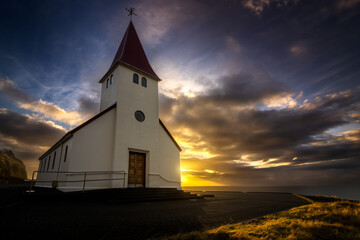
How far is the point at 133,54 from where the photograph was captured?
17.5 metres

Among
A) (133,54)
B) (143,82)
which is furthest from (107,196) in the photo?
(133,54)

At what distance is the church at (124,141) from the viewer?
12125mm

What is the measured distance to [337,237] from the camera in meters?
3.73

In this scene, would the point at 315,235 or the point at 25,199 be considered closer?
the point at 315,235

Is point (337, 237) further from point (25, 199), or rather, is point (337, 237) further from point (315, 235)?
point (25, 199)

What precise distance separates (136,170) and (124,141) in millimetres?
2463

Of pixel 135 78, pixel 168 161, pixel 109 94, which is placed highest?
pixel 135 78

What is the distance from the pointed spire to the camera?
54.1 ft

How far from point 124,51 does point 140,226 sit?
1570 cm

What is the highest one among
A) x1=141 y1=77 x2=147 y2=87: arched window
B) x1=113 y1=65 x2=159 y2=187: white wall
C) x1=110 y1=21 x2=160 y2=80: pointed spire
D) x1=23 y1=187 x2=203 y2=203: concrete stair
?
x1=110 y1=21 x2=160 y2=80: pointed spire

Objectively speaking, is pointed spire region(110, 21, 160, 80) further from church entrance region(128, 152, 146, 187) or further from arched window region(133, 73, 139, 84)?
church entrance region(128, 152, 146, 187)

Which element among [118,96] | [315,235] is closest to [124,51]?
[118,96]

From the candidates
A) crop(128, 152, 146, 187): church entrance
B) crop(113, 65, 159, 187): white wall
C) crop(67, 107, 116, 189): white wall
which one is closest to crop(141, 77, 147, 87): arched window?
crop(113, 65, 159, 187): white wall

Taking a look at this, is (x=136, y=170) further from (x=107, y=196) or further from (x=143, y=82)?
(x=143, y=82)
